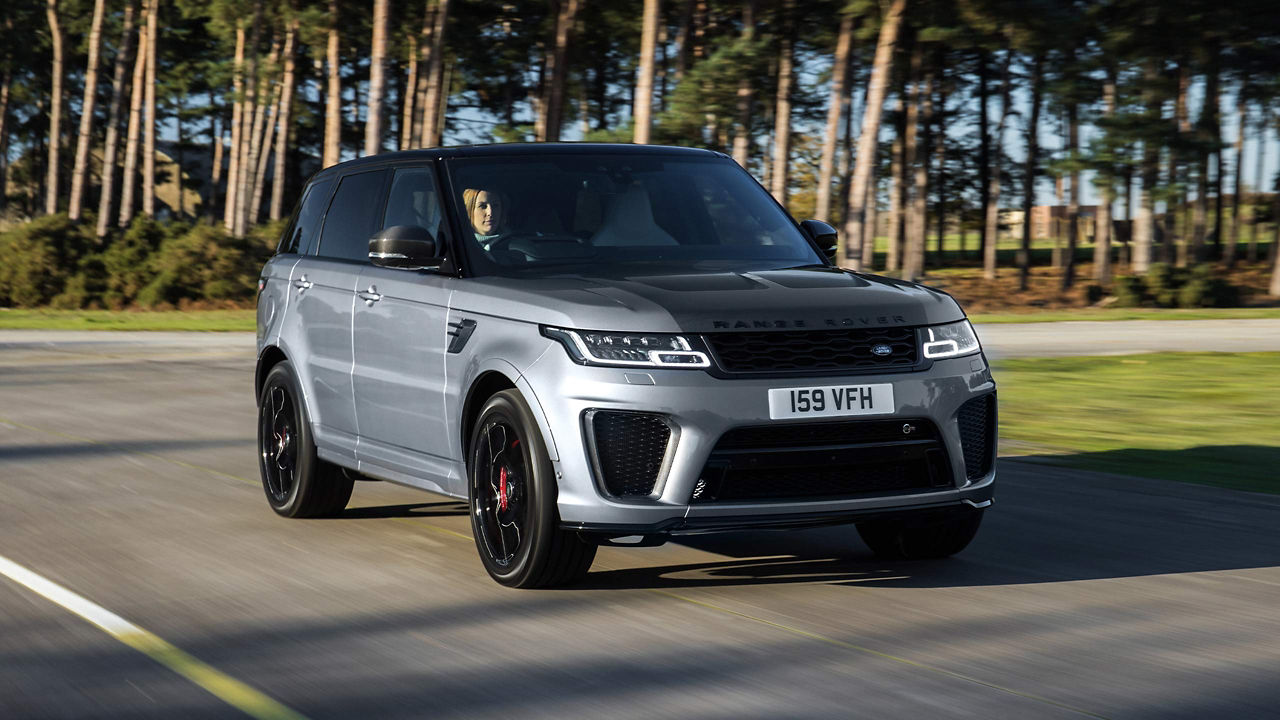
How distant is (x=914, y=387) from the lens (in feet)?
19.8

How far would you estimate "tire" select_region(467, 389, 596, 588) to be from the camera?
604 cm

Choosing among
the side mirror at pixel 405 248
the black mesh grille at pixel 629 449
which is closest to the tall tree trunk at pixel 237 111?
the side mirror at pixel 405 248

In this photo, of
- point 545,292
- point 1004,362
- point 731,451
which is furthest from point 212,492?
point 1004,362

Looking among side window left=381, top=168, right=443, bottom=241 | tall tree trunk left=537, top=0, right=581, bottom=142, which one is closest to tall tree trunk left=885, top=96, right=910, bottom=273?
tall tree trunk left=537, top=0, right=581, bottom=142

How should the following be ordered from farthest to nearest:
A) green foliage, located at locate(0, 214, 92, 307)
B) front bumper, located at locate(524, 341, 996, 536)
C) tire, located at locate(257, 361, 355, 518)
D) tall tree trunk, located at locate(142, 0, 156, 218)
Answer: tall tree trunk, located at locate(142, 0, 156, 218), green foliage, located at locate(0, 214, 92, 307), tire, located at locate(257, 361, 355, 518), front bumper, located at locate(524, 341, 996, 536)

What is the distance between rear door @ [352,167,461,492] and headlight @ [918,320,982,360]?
80.1 inches

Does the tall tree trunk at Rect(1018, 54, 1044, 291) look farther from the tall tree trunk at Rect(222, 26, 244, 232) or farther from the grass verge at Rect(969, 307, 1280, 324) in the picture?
the tall tree trunk at Rect(222, 26, 244, 232)

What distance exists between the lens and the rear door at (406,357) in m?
6.88

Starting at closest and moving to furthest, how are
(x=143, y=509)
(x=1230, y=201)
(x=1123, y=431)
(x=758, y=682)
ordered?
(x=758, y=682) → (x=143, y=509) → (x=1123, y=431) → (x=1230, y=201)

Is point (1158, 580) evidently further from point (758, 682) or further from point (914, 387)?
point (758, 682)

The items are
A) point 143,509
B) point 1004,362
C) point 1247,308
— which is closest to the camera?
point 143,509

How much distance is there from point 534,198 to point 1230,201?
73271 millimetres

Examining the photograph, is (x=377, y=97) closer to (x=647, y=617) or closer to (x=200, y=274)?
(x=200, y=274)

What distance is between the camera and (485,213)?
7.09 metres
